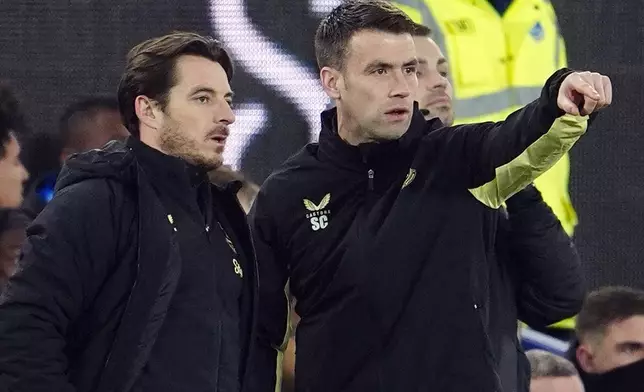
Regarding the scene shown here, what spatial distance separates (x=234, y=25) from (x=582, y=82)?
1409mm

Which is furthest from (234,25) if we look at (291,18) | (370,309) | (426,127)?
(370,309)

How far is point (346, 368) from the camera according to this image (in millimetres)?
2506

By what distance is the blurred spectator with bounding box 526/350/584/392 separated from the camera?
3312 millimetres

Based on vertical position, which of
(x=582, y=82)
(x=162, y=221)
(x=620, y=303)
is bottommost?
(x=620, y=303)

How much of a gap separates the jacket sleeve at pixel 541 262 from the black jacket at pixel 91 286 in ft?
2.04

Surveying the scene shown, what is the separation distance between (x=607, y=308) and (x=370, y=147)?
3.66 ft

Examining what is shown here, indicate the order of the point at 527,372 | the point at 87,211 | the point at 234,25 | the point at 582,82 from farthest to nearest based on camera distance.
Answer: the point at 234,25, the point at 527,372, the point at 87,211, the point at 582,82

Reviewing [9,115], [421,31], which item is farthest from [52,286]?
[9,115]

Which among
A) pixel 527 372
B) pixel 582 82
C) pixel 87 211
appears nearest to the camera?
pixel 582 82

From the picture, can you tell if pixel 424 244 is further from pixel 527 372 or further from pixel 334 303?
pixel 527 372

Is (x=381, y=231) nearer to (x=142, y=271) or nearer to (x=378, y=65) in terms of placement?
(x=378, y=65)

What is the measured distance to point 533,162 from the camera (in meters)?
2.32

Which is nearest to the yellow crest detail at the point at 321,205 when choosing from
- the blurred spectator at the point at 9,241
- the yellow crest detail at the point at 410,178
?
the yellow crest detail at the point at 410,178

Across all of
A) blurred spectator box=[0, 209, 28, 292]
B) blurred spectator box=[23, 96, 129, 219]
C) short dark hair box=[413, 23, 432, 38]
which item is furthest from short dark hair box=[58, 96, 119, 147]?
short dark hair box=[413, 23, 432, 38]
